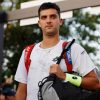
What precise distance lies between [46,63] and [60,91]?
380 mm

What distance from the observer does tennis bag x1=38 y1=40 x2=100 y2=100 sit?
302 centimetres

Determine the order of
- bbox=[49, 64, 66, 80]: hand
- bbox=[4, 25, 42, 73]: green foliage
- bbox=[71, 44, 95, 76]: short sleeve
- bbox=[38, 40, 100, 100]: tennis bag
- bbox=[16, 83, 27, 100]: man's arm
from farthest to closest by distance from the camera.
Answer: bbox=[4, 25, 42, 73]: green foliage
bbox=[16, 83, 27, 100]: man's arm
bbox=[71, 44, 95, 76]: short sleeve
bbox=[49, 64, 66, 80]: hand
bbox=[38, 40, 100, 100]: tennis bag

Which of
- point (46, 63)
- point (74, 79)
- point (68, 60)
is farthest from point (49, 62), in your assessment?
point (74, 79)

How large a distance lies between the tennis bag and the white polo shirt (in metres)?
0.17

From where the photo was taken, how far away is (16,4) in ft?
65.9

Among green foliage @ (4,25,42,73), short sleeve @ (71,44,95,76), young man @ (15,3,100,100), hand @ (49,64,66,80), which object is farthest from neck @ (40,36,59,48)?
green foliage @ (4,25,42,73)

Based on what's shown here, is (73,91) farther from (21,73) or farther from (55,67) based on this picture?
(21,73)

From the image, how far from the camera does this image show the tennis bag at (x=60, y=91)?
3023 millimetres

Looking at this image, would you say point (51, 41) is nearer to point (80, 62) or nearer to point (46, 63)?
point (46, 63)

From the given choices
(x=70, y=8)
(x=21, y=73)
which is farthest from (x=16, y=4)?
(x=21, y=73)

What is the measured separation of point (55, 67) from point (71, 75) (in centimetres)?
15

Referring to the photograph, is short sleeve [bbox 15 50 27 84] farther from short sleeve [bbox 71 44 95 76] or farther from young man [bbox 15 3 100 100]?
short sleeve [bbox 71 44 95 76]

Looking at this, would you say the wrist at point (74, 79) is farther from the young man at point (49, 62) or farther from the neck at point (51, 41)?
the neck at point (51, 41)

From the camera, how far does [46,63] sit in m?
3.37
